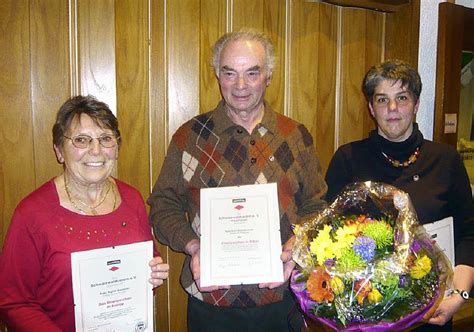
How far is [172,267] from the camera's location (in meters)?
2.04

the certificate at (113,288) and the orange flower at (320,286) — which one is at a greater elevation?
the orange flower at (320,286)

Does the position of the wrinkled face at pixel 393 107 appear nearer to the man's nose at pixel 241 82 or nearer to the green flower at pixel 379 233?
the man's nose at pixel 241 82

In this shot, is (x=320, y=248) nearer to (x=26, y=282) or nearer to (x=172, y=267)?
(x=26, y=282)

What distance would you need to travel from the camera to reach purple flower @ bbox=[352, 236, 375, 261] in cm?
99

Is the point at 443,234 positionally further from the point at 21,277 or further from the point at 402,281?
the point at 21,277

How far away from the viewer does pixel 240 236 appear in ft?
4.66

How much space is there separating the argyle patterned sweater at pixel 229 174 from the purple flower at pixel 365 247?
596 mm

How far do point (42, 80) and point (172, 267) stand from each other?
1038 mm

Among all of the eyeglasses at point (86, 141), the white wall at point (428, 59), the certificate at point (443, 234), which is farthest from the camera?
the white wall at point (428, 59)

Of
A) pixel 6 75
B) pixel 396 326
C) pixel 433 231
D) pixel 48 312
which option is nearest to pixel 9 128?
pixel 6 75

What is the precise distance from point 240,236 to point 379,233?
0.52 m

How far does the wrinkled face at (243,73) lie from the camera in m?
1.57

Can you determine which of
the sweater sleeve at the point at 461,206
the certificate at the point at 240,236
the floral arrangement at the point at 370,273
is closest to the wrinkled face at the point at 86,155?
the certificate at the point at 240,236

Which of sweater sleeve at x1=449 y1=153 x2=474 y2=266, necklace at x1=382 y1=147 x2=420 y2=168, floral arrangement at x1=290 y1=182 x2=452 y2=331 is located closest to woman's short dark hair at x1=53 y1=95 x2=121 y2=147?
floral arrangement at x1=290 y1=182 x2=452 y2=331
